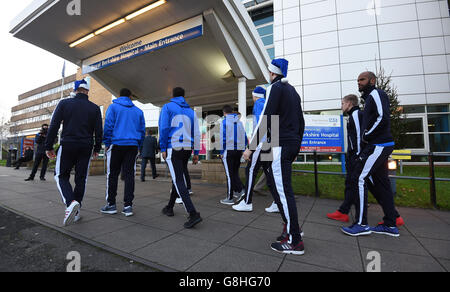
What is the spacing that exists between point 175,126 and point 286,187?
175cm

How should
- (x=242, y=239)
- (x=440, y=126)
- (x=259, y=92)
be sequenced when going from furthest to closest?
(x=440, y=126) → (x=259, y=92) → (x=242, y=239)

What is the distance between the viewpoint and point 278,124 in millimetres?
2213

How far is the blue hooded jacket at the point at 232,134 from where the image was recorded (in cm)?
412

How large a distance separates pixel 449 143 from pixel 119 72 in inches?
723

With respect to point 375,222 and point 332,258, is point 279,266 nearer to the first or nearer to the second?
point 332,258

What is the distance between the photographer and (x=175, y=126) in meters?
2.93

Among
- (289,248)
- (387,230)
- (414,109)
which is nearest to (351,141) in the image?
(387,230)

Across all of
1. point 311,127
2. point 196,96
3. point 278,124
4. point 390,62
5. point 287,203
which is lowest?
point 287,203

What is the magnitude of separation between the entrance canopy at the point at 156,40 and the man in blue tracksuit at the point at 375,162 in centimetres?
499

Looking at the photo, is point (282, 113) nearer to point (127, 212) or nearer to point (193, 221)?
point (193, 221)

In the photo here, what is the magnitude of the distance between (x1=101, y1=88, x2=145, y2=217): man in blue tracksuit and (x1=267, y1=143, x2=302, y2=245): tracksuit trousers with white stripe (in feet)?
7.57

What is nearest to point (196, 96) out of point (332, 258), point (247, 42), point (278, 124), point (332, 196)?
point (247, 42)

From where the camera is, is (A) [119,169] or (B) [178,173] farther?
(A) [119,169]

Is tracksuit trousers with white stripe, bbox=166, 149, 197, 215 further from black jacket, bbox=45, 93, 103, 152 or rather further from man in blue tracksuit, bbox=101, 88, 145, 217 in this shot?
black jacket, bbox=45, 93, 103, 152
